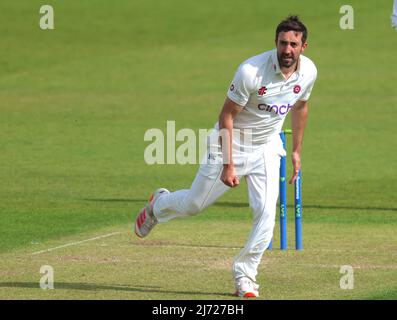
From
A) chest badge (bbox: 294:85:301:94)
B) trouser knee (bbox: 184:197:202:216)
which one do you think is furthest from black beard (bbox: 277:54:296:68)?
trouser knee (bbox: 184:197:202:216)

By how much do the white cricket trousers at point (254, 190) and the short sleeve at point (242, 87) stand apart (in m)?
0.56

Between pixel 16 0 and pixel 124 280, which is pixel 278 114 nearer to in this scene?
pixel 124 280

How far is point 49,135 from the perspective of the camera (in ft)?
88.6

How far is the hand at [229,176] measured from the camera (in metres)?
10.8

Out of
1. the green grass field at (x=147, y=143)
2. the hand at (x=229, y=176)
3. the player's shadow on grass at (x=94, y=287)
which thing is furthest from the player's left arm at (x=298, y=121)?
Result: the player's shadow on grass at (x=94, y=287)

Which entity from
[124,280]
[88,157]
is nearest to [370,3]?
[88,157]

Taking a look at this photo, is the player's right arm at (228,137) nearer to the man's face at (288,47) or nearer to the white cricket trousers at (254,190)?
the white cricket trousers at (254,190)

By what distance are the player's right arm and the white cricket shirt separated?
3.0 inches

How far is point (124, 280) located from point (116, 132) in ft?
51.3

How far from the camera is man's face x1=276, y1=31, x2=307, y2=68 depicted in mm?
10742

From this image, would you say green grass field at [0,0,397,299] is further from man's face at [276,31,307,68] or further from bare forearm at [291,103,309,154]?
man's face at [276,31,307,68]

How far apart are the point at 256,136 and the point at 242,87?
1.92 feet

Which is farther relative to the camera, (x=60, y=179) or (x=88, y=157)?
(x=88, y=157)
